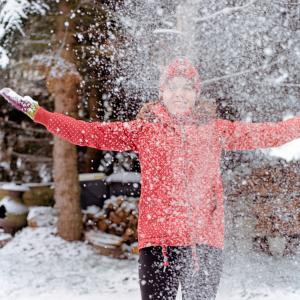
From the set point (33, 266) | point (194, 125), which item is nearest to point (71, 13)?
point (33, 266)

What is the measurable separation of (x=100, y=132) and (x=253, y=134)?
71 cm

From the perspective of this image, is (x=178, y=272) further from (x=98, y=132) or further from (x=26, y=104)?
(x=26, y=104)


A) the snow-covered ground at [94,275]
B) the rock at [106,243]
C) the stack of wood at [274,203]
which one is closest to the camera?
the snow-covered ground at [94,275]

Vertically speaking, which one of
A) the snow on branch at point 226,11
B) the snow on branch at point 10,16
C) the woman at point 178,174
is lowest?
the woman at point 178,174

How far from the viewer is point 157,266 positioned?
227 centimetres

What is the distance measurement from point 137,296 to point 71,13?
3128mm

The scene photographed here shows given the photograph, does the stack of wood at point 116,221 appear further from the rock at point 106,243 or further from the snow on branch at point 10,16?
the snow on branch at point 10,16

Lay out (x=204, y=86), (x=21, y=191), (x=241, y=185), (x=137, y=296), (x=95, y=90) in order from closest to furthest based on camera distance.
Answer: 1. (x=137, y=296)
2. (x=204, y=86)
3. (x=241, y=185)
4. (x=95, y=90)
5. (x=21, y=191)

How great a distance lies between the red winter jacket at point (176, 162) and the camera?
2297mm

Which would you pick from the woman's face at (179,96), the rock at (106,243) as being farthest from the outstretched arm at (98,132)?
the rock at (106,243)

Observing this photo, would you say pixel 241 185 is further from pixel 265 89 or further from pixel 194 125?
pixel 194 125

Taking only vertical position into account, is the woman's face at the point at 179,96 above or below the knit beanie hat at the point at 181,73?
below

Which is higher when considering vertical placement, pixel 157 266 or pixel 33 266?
pixel 157 266

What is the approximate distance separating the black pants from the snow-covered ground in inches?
67.0
